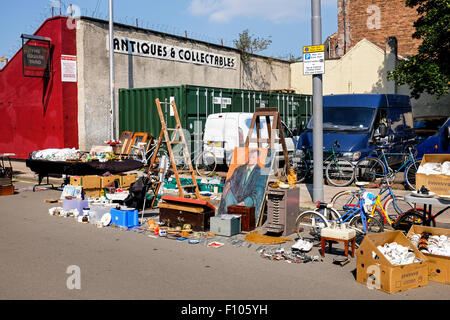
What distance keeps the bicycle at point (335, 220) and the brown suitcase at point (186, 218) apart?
67.9 inches

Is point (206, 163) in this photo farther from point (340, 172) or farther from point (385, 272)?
point (385, 272)

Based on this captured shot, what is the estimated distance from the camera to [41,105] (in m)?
21.4

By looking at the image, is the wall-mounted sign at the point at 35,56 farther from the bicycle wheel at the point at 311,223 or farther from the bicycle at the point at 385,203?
the bicycle wheel at the point at 311,223

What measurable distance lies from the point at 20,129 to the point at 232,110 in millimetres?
11114

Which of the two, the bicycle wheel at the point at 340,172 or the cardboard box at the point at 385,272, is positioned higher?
the bicycle wheel at the point at 340,172

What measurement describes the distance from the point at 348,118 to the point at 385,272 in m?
9.12

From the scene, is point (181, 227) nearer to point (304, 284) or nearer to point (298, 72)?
point (304, 284)

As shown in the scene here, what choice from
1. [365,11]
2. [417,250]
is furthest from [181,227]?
[365,11]

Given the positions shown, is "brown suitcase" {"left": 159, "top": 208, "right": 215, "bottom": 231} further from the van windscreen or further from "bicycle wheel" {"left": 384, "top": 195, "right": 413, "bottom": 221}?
the van windscreen

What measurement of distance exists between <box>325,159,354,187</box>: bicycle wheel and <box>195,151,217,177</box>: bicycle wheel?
4607 mm

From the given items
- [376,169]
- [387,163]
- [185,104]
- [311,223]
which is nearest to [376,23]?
[185,104]

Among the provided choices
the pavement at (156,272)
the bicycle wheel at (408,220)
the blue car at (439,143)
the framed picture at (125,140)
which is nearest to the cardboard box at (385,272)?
the pavement at (156,272)

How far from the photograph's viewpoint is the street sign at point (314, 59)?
9.74m
